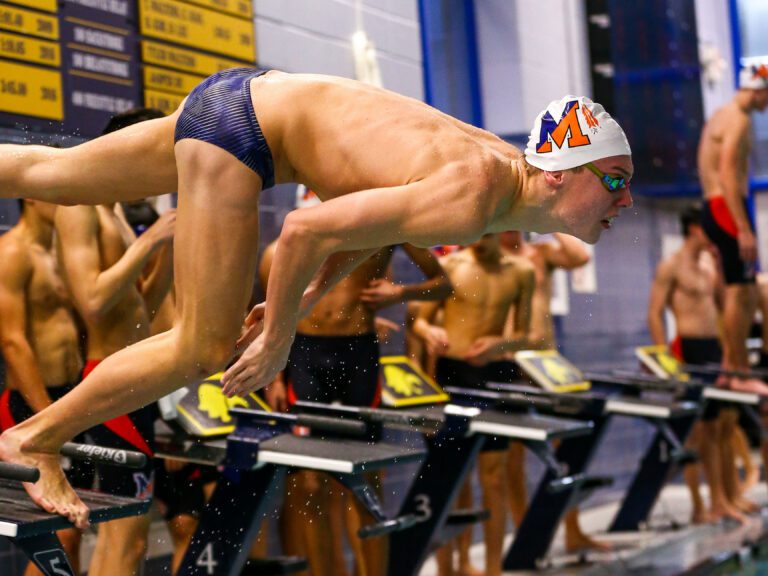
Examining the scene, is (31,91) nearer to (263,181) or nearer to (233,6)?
(233,6)

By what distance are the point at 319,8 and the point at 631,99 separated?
4.97 m

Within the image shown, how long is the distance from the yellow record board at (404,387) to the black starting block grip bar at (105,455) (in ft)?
5.83

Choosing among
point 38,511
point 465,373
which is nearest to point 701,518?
point 465,373

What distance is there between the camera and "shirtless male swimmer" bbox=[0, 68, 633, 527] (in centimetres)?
280

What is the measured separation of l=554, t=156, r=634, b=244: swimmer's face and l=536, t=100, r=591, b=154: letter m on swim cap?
0.22 feet

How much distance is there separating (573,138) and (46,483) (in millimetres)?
1540

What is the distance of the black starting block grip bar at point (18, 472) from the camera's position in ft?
9.39

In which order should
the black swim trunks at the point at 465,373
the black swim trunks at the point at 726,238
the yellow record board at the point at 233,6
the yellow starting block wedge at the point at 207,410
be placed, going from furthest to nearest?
the black swim trunks at the point at 726,238, the black swim trunks at the point at 465,373, the yellow record board at the point at 233,6, the yellow starting block wedge at the point at 207,410

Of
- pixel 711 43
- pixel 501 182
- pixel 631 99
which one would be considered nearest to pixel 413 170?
pixel 501 182

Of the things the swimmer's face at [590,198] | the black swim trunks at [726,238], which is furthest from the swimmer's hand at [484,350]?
the swimmer's face at [590,198]

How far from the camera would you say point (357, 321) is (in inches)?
199

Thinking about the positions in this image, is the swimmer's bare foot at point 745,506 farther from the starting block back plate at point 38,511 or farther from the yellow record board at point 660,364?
the starting block back plate at point 38,511

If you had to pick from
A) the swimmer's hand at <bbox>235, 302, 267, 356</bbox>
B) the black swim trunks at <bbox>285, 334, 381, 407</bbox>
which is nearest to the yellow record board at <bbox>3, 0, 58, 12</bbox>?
the black swim trunks at <bbox>285, 334, 381, 407</bbox>

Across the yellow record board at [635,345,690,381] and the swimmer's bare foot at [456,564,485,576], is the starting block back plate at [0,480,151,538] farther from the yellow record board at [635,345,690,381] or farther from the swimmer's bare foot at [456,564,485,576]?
the yellow record board at [635,345,690,381]
